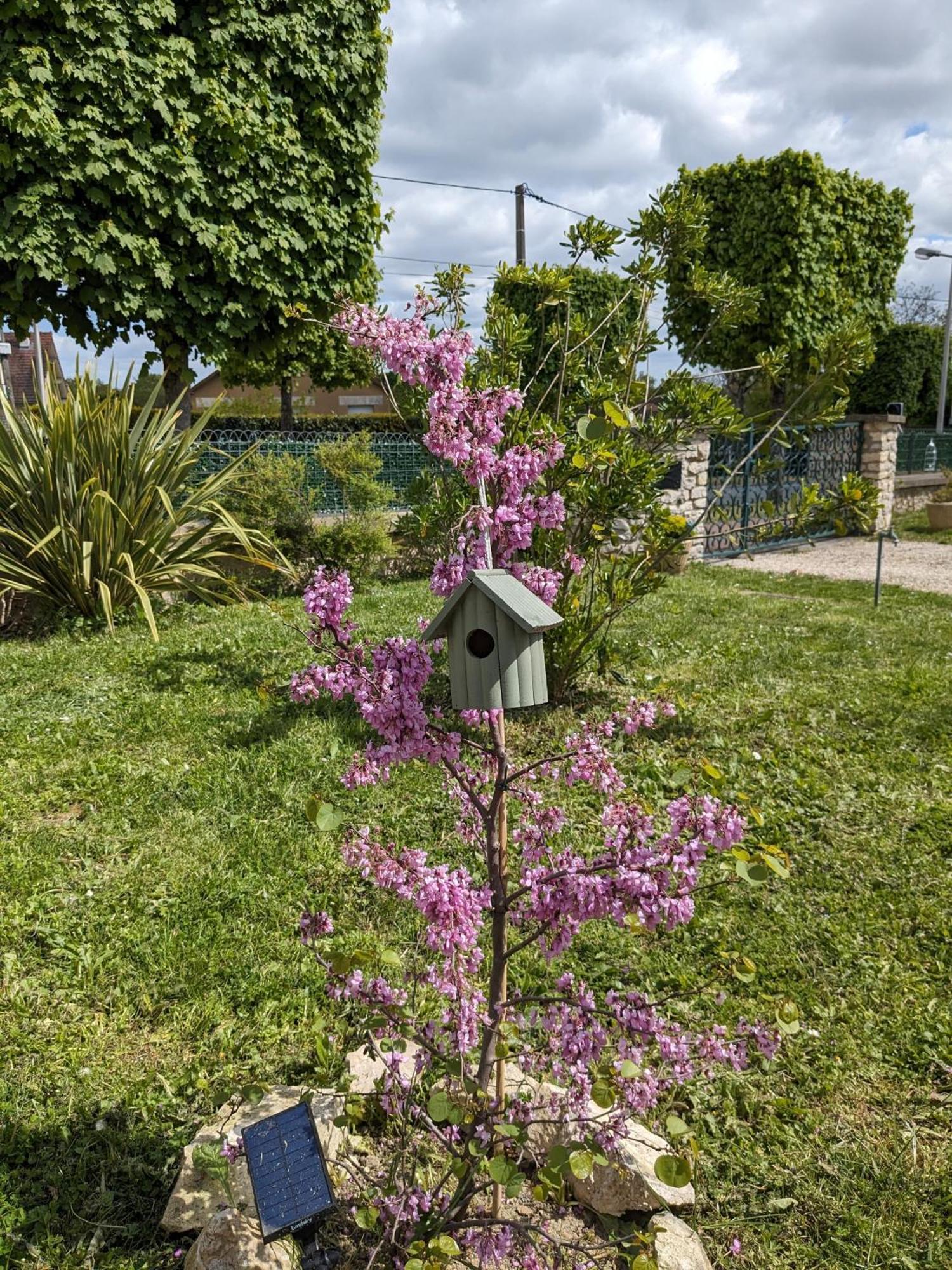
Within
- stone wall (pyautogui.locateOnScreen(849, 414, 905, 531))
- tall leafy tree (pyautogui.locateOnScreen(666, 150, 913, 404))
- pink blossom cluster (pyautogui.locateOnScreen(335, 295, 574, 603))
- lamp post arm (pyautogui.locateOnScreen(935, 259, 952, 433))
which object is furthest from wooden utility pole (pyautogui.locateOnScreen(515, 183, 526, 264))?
pink blossom cluster (pyautogui.locateOnScreen(335, 295, 574, 603))

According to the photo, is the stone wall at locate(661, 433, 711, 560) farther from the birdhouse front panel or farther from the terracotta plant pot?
the birdhouse front panel

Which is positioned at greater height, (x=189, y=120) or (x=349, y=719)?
(x=189, y=120)

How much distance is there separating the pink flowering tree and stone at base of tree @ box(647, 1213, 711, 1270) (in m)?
0.08

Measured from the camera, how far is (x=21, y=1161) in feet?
6.75

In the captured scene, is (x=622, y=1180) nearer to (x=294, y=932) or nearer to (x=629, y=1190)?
(x=629, y=1190)

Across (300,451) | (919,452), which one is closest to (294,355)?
(300,451)

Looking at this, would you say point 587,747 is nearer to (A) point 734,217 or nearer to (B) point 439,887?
(B) point 439,887

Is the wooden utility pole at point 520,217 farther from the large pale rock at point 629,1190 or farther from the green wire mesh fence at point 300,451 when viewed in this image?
the large pale rock at point 629,1190

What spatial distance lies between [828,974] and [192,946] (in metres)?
2.09

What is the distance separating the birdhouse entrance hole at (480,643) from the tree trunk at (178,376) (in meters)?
6.76

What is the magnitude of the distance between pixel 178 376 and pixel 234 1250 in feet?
26.1

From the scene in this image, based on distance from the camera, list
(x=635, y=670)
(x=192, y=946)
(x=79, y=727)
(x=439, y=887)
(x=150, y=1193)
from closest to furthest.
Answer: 1. (x=439, y=887)
2. (x=150, y=1193)
3. (x=192, y=946)
4. (x=79, y=727)
5. (x=635, y=670)

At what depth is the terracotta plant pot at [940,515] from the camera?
552 inches

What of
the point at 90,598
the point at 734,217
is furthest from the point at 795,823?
the point at 734,217
